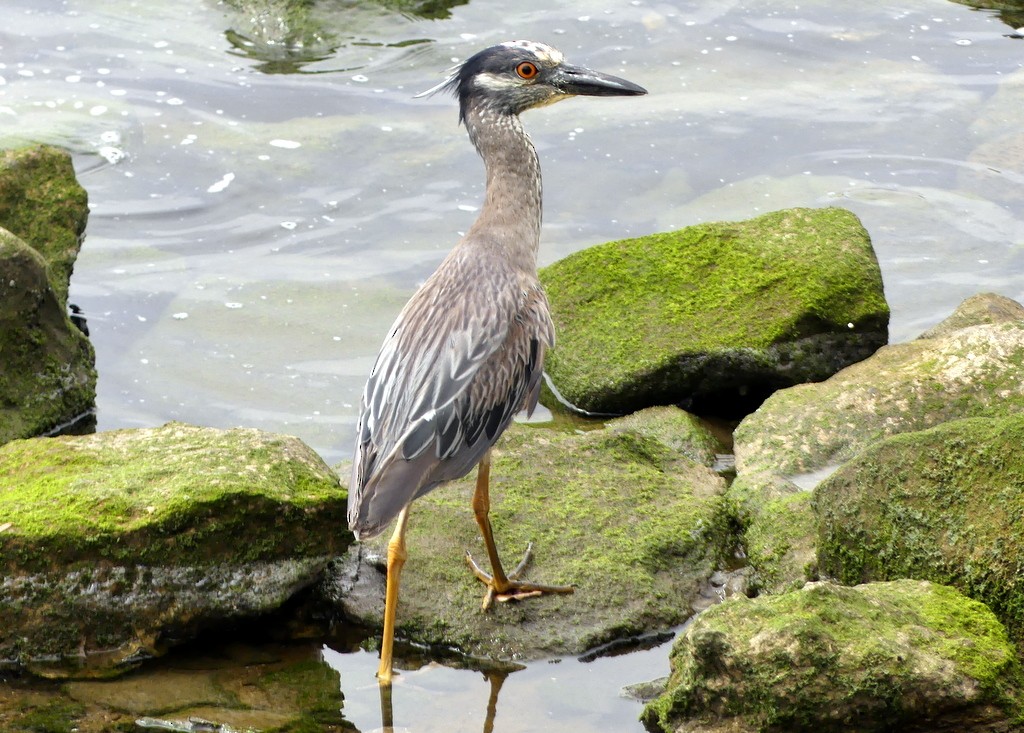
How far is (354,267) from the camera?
919cm

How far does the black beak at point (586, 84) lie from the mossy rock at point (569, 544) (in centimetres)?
160

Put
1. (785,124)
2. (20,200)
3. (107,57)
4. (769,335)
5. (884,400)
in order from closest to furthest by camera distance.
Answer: (884,400) < (769,335) < (20,200) < (785,124) < (107,57)

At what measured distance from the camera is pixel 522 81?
19.7 feet

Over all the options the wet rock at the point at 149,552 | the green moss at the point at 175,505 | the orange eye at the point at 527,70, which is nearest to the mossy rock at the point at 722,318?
the orange eye at the point at 527,70

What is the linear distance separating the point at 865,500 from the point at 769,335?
2.38 meters

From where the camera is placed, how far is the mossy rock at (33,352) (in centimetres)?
658

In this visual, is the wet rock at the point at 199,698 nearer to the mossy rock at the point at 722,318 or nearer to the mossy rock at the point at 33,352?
the mossy rock at the point at 33,352

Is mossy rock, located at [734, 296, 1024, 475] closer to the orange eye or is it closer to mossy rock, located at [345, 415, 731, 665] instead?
mossy rock, located at [345, 415, 731, 665]

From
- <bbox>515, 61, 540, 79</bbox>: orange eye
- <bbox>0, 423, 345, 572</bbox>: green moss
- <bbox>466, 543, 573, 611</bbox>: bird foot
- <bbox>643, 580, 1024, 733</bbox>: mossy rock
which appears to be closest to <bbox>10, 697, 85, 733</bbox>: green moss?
<bbox>0, 423, 345, 572</bbox>: green moss

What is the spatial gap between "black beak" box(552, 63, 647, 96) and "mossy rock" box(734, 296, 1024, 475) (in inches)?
65.8

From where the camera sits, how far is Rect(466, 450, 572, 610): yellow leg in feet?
16.8

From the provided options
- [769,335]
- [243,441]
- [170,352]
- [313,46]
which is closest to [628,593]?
[243,441]

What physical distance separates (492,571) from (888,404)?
2116mm

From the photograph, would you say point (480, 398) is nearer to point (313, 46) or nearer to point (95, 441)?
point (95, 441)
